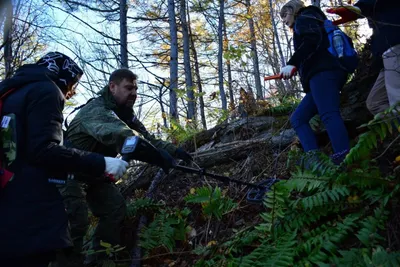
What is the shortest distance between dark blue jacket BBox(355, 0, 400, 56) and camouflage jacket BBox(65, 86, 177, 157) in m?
2.60

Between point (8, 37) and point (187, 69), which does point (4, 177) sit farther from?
point (187, 69)

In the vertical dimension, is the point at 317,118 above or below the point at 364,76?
below

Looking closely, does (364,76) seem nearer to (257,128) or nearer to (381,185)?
(257,128)

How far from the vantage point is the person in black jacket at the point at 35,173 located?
2.39 m

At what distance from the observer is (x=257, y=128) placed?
599 centimetres

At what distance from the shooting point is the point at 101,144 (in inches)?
158

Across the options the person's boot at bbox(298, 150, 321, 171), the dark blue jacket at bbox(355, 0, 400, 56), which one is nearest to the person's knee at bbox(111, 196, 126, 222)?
the person's boot at bbox(298, 150, 321, 171)

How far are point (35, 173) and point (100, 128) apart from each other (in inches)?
45.8

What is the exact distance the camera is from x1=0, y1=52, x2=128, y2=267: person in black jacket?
239 centimetres

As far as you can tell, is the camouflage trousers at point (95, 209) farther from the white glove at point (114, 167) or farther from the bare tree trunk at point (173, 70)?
the bare tree trunk at point (173, 70)

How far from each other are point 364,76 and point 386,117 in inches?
107

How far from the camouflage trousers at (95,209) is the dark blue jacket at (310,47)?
2.46 m

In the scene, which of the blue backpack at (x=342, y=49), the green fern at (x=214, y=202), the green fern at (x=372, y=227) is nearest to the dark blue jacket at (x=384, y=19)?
the blue backpack at (x=342, y=49)

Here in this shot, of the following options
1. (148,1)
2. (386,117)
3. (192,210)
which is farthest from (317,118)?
(148,1)
